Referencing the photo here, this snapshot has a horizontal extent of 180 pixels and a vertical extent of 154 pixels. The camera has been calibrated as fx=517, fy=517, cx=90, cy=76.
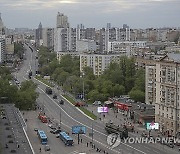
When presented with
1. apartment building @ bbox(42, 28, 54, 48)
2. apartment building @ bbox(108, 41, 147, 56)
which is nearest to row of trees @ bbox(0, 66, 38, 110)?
apartment building @ bbox(108, 41, 147, 56)

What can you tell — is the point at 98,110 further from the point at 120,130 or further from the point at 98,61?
the point at 98,61

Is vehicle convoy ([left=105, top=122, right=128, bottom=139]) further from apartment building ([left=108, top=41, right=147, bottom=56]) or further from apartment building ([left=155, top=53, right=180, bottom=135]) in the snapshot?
apartment building ([left=108, top=41, right=147, bottom=56])

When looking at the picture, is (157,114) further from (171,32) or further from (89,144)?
(171,32)

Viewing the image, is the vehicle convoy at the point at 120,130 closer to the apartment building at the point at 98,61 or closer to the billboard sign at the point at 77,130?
the billboard sign at the point at 77,130

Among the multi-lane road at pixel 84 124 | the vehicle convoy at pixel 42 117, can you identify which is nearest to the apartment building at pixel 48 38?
the multi-lane road at pixel 84 124

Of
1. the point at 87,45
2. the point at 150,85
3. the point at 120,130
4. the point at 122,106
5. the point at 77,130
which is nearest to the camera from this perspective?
the point at 77,130

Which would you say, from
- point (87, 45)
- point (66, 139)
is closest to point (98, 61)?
point (87, 45)
